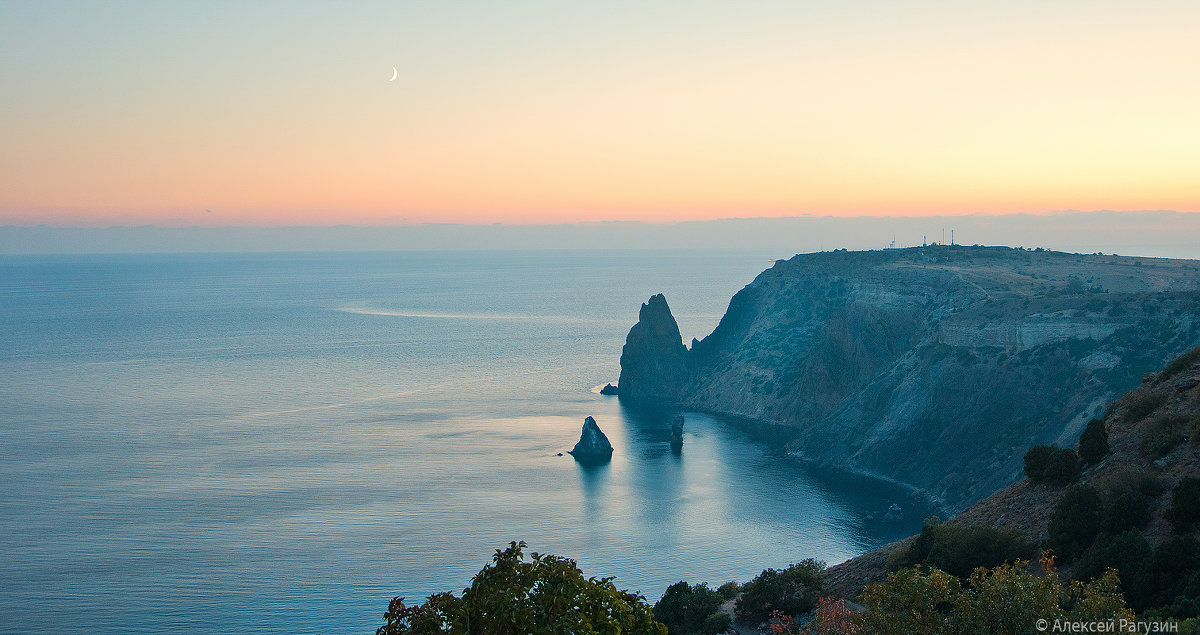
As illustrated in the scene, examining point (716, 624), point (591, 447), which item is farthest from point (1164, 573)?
point (591, 447)

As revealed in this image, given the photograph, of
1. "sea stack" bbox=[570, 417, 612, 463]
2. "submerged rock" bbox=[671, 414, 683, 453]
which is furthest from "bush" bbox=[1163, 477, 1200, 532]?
"submerged rock" bbox=[671, 414, 683, 453]

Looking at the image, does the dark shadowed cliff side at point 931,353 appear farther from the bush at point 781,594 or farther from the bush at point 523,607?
the bush at point 523,607

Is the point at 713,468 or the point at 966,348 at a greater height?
the point at 966,348

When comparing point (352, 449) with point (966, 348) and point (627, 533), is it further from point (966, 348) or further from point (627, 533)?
point (966, 348)

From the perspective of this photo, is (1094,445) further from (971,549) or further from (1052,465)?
(971,549)

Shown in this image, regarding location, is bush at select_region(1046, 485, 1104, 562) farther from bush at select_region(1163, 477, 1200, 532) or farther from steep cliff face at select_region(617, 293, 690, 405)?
steep cliff face at select_region(617, 293, 690, 405)

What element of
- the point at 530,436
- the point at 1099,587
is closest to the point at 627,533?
the point at 530,436

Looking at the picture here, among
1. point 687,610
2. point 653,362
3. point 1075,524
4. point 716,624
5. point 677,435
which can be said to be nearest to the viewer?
point 1075,524

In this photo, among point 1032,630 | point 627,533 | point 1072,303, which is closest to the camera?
point 1032,630
